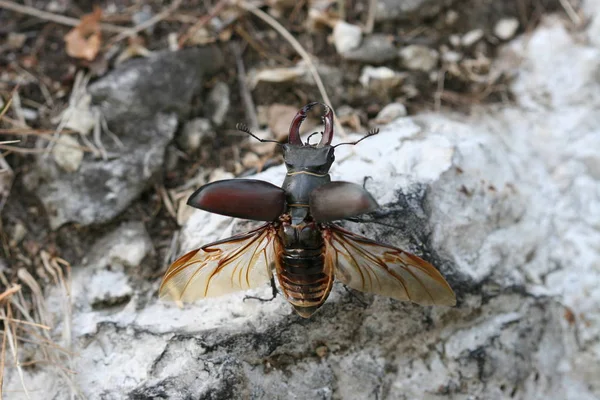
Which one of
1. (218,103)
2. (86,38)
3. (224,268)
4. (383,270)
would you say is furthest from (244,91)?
(383,270)

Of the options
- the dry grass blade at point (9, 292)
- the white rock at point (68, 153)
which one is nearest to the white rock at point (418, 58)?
the white rock at point (68, 153)

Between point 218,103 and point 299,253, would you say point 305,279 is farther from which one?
point 218,103

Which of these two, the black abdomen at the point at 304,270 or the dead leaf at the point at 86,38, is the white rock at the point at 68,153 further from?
the black abdomen at the point at 304,270

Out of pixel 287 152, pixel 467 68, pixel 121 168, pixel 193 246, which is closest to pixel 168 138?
pixel 121 168

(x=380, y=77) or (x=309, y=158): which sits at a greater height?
(x=380, y=77)

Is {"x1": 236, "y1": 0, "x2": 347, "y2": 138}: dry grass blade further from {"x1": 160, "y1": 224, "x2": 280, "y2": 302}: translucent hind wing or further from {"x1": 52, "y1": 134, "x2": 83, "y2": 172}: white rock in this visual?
{"x1": 52, "y1": 134, "x2": 83, "y2": 172}: white rock

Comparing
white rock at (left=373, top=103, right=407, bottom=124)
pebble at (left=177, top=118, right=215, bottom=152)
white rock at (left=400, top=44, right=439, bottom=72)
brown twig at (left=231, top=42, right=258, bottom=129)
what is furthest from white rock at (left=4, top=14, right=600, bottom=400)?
brown twig at (left=231, top=42, right=258, bottom=129)
